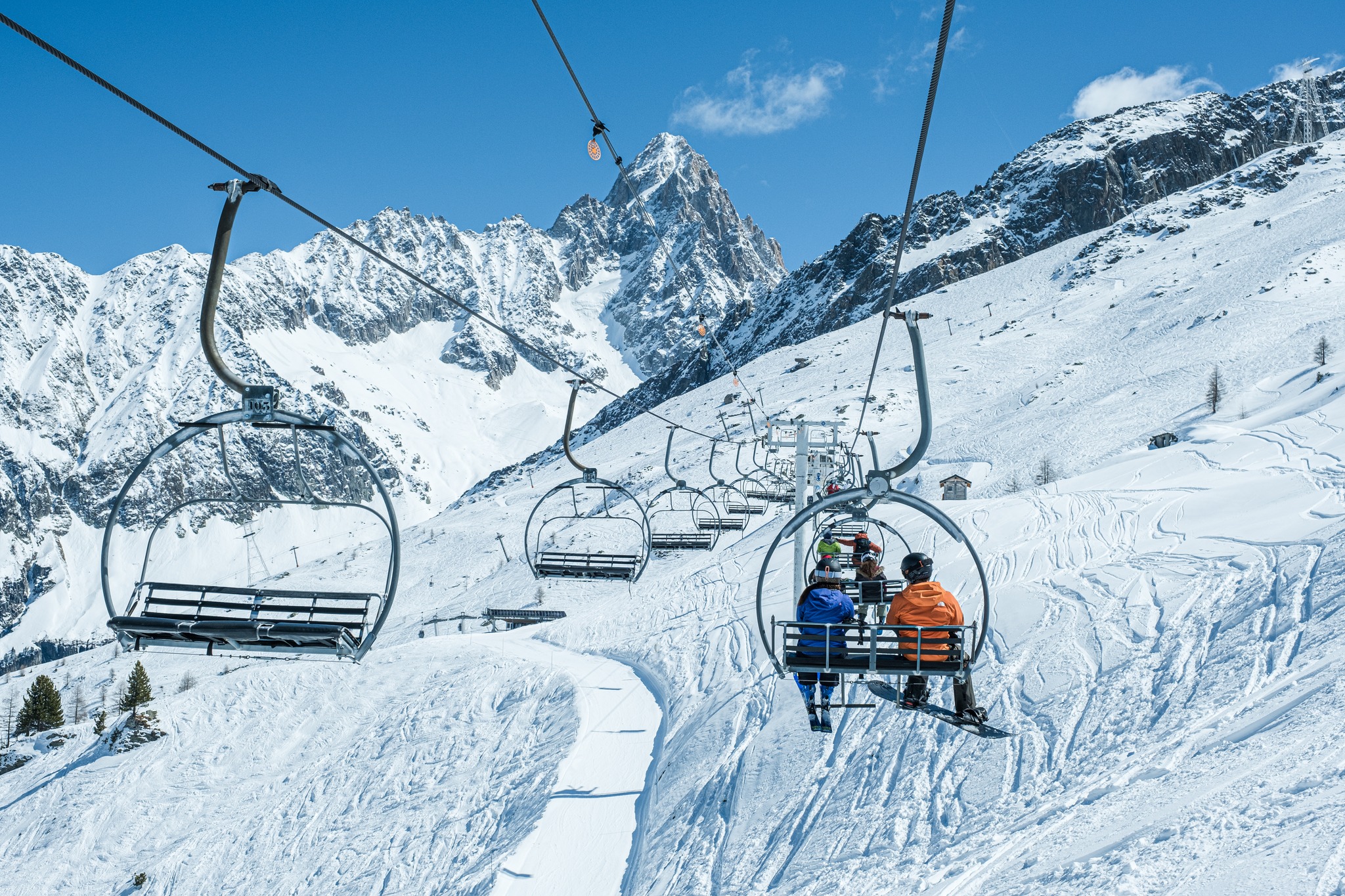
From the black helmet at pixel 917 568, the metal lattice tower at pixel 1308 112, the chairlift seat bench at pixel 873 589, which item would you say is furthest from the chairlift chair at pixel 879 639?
the metal lattice tower at pixel 1308 112

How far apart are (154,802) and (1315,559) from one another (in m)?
30.9

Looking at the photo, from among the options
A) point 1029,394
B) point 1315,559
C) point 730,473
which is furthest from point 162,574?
point 1315,559

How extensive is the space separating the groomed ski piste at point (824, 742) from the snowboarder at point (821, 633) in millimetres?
3557

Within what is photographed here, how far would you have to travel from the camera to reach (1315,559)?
16500 millimetres

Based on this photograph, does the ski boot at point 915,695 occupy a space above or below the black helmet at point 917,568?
below

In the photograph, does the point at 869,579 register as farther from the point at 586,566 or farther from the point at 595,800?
the point at 595,800

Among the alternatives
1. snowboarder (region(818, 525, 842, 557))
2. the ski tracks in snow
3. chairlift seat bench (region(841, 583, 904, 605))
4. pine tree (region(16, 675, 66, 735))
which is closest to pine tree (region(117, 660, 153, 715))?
pine tree (region(16, 675, 66, 735))

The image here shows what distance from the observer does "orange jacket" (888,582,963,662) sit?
24.1 feet

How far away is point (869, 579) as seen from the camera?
10383 millimetres

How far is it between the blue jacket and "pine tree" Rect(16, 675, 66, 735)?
163ft

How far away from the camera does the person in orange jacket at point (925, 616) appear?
7.36m

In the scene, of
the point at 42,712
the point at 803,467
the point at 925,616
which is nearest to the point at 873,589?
the point at 925,616

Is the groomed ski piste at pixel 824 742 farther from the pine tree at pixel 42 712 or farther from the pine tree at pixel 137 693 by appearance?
the pine tree at pixel 42 712

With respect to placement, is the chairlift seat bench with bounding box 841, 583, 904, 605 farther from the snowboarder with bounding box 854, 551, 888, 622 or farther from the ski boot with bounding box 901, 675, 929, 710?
the ski boot with bounding box 901, 675, 929, 710
